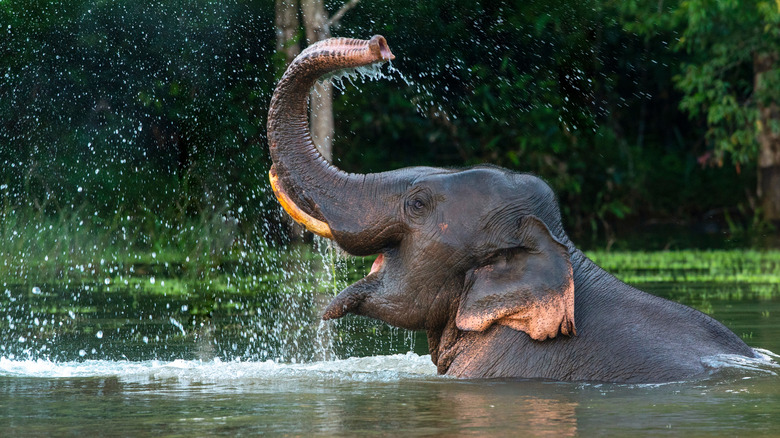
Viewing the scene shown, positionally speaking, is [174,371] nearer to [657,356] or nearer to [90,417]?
[90,417]

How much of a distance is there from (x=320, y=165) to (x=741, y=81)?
1964 centimetres

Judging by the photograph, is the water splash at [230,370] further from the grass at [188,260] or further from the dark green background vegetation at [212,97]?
the dark green background vegetation at [212,97]

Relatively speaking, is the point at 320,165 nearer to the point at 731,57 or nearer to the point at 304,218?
the point at 304,218

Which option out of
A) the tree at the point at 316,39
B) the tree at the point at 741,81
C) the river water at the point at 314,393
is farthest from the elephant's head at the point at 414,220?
the tree at the point at 741,81

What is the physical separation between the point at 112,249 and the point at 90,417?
10.00m

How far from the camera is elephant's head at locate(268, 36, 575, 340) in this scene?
224 inches

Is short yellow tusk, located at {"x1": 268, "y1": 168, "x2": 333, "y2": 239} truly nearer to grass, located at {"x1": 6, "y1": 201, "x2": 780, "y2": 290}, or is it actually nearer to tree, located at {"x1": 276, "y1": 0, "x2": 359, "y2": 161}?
grass, located at {"x1": 6, "y1": 201, "x2": 780, "y2": 290}

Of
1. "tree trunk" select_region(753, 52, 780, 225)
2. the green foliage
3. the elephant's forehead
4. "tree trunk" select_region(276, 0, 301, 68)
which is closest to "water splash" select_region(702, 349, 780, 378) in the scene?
the elephant's forehead

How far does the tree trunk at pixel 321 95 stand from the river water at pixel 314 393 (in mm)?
10019

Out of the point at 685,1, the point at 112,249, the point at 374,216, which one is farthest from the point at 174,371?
the point at 685,1

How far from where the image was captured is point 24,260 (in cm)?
1280

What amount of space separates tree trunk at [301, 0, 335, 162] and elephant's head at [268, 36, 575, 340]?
472 inches

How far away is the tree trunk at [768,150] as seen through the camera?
79.0ft

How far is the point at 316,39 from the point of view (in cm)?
1830
